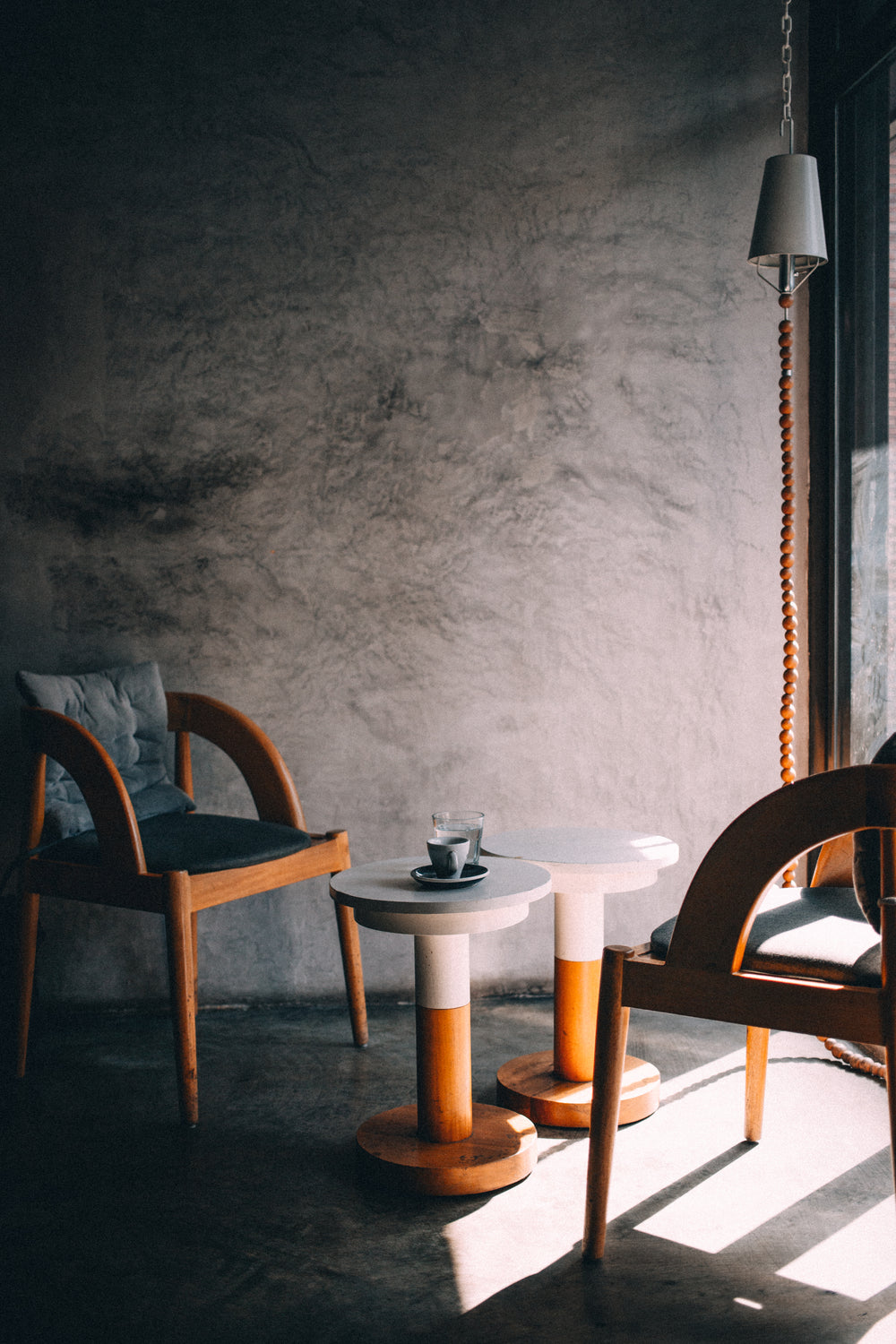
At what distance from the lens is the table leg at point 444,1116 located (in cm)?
195

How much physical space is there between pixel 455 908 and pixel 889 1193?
3.09 ft

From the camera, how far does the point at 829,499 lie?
2.92 meters

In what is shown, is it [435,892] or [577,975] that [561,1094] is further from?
[435,892]

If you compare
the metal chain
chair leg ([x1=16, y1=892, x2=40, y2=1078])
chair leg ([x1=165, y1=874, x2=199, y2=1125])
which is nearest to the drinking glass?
chair leg ([x1=165, y1=874, x2=199, y2=1125])

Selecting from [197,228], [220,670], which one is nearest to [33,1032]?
[220,670]

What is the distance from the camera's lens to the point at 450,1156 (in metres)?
1.98

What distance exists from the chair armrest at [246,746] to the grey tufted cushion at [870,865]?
150cm

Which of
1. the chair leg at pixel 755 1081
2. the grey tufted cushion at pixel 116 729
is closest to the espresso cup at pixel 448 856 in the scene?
the chair leg at pixel 755 1081

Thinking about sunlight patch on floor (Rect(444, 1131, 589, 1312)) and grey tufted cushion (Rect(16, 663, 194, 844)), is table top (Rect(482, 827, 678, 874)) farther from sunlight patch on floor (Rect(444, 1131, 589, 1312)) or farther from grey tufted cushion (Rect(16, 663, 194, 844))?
grey tufted cushion (Rect(16, 663, 194, 844))

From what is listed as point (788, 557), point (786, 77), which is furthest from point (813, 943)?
point (786, 77)

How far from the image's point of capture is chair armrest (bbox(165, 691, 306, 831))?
274 cm

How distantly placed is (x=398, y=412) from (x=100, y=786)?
51.7 inches

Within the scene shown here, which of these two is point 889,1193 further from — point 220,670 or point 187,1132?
point 220,670

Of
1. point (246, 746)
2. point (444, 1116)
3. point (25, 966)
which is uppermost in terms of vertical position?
point (246, 746)
